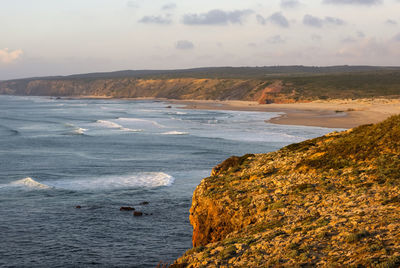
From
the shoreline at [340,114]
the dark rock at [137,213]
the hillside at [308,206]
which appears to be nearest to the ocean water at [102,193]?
the dark rock at [137,213]

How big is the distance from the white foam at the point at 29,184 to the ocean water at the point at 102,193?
0.07 metres

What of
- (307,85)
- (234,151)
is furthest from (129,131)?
(307,85)

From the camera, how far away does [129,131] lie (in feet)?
193

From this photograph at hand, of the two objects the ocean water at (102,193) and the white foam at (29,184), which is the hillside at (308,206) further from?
the white foam at (29,184)

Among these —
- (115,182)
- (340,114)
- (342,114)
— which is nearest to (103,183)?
(115,182)

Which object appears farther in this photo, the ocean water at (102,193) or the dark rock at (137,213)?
the dark rock at (137,213)

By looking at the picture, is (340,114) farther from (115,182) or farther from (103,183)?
(103,183)

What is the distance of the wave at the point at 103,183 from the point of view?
1062 inches

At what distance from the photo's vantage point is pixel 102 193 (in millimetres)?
25484

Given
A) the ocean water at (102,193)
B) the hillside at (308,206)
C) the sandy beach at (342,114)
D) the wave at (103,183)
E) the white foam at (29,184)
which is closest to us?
the hillside at (308,206)

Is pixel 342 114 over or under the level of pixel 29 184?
over

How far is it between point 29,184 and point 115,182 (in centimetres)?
496

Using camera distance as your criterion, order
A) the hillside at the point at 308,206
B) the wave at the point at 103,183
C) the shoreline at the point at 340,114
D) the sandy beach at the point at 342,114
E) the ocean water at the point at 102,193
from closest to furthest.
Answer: the hillside at the point at 308,206 → the ocean water at the point at 102,193 → the wave at the point at 103,183 → the shoreline at the point at 340,114 → the sandy beach at the point at 342,114

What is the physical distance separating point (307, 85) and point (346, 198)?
136 m
